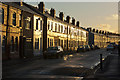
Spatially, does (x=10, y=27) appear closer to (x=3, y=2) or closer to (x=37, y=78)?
(x=3, y=2)

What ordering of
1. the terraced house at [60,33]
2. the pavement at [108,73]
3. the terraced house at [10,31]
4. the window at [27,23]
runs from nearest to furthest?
the pavement at [108,73], the terraced house at [10,31], the window at [27,23], the terraced house at [60,33]

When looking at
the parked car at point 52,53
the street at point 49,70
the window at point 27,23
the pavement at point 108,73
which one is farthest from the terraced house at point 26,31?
the pavement at point 108,73

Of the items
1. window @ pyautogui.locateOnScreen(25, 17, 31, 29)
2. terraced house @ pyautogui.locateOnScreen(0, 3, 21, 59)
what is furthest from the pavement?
window @ pyautogui.locateOnScreen(25, 17, 31, 29)

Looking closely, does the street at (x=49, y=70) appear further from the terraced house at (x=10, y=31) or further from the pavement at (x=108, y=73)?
the terraced house at (x=10, y=31)

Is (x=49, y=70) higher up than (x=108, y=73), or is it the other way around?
(x=108, y=73)

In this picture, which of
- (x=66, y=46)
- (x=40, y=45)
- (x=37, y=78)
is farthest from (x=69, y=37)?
(x=37, y=78)

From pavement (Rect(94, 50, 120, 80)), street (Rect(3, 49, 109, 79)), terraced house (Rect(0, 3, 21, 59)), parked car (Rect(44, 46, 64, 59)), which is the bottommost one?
street (Rect(3, 49, 109, 79))

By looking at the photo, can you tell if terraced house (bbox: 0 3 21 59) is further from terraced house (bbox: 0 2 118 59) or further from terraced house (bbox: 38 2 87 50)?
terraced house (bbox: 38 2 87 50)

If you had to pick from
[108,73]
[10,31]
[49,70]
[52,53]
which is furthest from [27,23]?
[108,73]

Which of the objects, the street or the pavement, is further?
the street

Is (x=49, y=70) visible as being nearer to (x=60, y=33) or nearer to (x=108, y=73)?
(x=108, y=73)

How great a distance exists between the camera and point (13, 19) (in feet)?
89.0

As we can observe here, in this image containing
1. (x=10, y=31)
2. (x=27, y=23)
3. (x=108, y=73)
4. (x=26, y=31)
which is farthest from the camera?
(x=27, y=23)

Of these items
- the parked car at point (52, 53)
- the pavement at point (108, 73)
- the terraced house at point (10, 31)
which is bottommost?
the pavement at point (108, 73)
